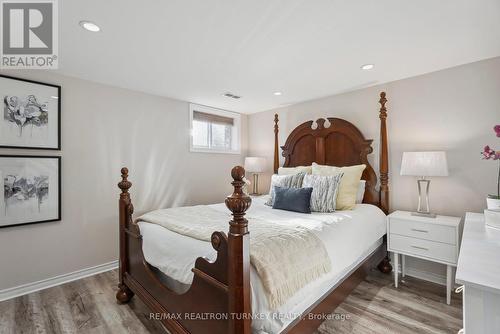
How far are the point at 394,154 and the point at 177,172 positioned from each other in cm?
296

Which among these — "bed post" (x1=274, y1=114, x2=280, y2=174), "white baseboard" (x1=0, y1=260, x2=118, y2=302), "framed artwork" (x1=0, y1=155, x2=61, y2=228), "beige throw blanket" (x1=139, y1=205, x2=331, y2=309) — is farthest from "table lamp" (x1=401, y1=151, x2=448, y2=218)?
"framed artwork" (x1=0, y1=155, x2=61, y2=228)

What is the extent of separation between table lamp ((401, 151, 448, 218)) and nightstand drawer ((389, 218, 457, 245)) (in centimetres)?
22

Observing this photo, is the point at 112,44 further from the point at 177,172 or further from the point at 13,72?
the point at 177,172

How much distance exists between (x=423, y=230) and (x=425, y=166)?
0.62 meters

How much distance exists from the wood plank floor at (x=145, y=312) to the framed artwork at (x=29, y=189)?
77 cm

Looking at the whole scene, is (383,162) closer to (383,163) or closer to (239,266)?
(383,163)

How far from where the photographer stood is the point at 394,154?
2.81m

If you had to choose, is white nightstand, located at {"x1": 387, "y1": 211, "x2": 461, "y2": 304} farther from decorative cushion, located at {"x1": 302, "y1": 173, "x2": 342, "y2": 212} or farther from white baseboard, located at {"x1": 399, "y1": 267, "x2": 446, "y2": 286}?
decorative cushion, located at {"x1": 302, "y1": 173, "x2": 342, "y2": 212}

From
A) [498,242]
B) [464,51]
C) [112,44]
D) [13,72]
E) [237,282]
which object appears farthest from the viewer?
[13,72]

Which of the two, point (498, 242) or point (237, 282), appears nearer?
point (237, 282)

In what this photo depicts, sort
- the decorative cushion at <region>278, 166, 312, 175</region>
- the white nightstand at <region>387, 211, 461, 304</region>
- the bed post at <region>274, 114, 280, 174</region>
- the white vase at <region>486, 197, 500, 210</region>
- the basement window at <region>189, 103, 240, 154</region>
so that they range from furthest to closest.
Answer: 1. the bed post at <region>274, 114, 280, 174</region>
2. the basement window at <region>189, 103, 240, 154</region>
3. the decorative cushion at <region>278, 166, 312, 175</region>
4. the white nightstand at <region>387, 211, 461, 304</region>
5. the white vase at <region>486, 197, 500, 210</region>

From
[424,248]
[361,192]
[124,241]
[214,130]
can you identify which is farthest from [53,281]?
[424,248]

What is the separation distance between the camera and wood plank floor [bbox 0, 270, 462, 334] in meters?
1.76

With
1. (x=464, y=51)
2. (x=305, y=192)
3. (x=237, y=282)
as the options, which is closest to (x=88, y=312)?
(x=237, y=282)
